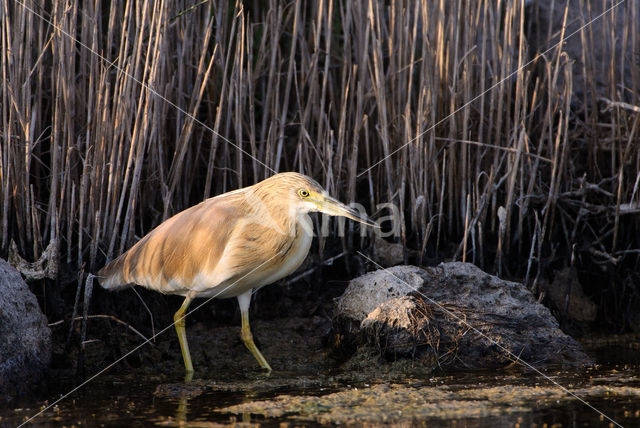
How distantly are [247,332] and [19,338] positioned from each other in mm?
1345

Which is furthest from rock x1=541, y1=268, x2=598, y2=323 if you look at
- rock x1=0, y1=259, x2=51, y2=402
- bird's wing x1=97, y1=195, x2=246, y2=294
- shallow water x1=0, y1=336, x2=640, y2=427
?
rock x1=0, y1=259, x2=51, y2=402

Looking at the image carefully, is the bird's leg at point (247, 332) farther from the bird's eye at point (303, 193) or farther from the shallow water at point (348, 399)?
the bird's eye at point (303, 193)

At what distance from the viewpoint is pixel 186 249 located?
4.62 m

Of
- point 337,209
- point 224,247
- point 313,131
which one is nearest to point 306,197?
point 337,209

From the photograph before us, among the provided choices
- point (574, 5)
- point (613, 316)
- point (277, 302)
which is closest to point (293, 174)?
point (277, 302)

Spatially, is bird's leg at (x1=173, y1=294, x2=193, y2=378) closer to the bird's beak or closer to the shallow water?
the shallow water

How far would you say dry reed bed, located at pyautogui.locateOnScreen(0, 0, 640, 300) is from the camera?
4.63 metres

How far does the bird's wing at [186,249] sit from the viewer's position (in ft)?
15.0

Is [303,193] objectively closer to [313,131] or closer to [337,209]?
[337,209]

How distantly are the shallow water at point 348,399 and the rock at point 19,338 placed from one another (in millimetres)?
162

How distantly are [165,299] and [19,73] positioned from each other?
1726 mm

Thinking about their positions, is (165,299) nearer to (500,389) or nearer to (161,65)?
(161,65)

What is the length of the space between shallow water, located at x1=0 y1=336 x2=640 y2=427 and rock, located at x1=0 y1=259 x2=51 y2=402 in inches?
6.4

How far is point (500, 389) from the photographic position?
151 inches
